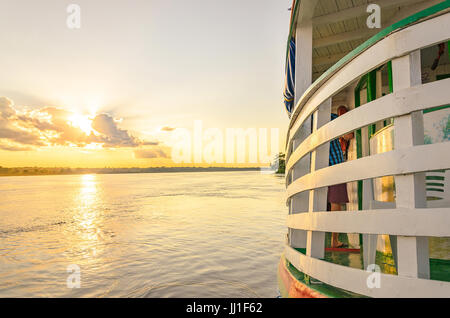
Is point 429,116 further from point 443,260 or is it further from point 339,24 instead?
point 339,24

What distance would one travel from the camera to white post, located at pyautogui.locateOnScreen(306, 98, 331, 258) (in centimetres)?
266

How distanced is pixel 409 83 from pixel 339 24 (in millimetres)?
3020

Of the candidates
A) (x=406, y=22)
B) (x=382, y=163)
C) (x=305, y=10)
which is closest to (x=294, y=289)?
(x=382, y=163)

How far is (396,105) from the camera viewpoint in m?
1.89

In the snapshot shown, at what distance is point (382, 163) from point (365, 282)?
2.59ft

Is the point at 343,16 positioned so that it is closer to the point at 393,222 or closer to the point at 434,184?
the point at 434,184

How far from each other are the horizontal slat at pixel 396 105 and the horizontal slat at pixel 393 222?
59 cm

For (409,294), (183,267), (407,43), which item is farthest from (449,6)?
(183,267)

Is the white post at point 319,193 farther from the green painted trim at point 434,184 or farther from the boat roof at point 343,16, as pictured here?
the boat roof at point 343,16

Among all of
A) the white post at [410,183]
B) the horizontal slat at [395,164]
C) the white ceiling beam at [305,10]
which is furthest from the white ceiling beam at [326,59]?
the white post at [410,183]

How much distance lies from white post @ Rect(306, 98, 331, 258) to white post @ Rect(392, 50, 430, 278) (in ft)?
2.62
